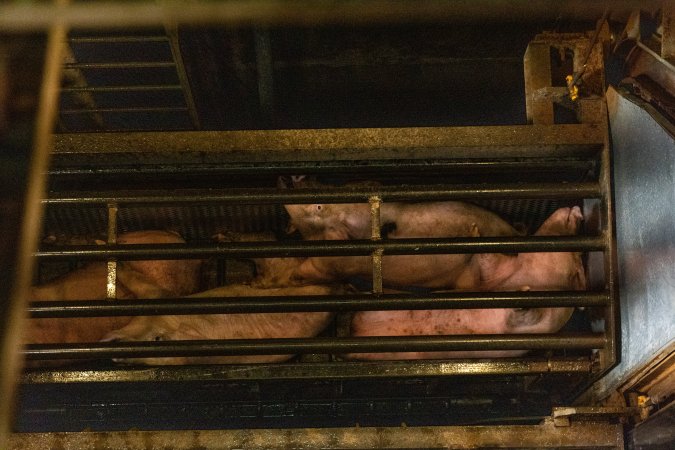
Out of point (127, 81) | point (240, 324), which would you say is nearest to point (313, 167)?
point (240, 324)

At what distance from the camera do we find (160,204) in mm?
2738

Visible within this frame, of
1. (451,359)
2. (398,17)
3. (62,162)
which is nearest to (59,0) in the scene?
(398,17)

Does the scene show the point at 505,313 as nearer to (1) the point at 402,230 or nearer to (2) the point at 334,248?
(1) the point at 402,230

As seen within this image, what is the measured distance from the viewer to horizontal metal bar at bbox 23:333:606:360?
264cm

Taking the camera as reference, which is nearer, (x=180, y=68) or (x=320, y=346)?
(x=320, y=346)

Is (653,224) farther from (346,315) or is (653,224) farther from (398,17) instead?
(398,17)

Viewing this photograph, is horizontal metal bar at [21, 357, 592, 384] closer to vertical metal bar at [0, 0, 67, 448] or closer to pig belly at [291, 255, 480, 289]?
pig belly at [291, 255, 480, 289]

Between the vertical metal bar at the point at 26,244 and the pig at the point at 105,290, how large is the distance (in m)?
2.17

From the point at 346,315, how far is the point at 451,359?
52 cm

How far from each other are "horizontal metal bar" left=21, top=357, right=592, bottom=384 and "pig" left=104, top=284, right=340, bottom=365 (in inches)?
2.4

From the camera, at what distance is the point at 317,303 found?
2648mm

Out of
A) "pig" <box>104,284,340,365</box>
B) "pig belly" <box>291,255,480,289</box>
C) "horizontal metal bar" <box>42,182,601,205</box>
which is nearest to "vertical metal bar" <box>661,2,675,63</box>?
"horizontal metal bar" <box>42,182,601,205</box>

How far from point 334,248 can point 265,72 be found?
150 centimetres

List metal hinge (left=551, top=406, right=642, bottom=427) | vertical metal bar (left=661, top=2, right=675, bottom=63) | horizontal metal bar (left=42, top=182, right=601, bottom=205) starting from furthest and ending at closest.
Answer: horizontal metal bar (left=42, top=182, right=601, bottom=205)
metal hinge (left=551, top=406, right=642, bottom=427)
vertical metal bar (left=661, top=2, right=675, bottom=63)
